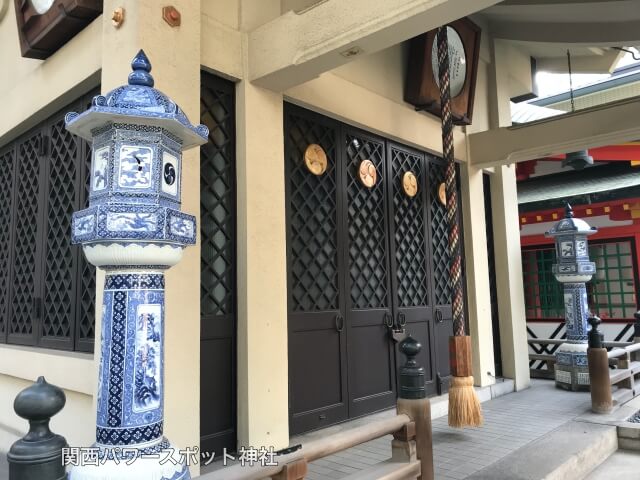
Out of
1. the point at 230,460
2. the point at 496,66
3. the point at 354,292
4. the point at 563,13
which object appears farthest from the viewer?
the point at 496,66

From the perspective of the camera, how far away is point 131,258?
6.73 ft

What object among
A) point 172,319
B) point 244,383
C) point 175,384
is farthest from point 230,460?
point 172,319

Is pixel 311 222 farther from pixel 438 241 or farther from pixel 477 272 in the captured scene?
pixel 477 272

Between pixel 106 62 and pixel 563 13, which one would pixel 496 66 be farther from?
pixel 106 62

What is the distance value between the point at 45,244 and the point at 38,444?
3.26m

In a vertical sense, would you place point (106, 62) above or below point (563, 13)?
below

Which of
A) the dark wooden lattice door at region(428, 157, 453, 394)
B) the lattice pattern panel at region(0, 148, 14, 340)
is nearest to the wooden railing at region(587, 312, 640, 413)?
the dark wooden lattice door at region(428, 157, 453, 394)

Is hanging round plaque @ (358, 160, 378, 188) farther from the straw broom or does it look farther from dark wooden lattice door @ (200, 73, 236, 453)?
dark wooden lattice door @ (200, 73, 236, 453)

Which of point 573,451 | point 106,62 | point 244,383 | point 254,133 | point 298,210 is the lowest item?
point 573,451

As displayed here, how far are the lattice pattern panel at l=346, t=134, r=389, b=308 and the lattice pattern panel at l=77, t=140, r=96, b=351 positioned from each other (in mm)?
2350

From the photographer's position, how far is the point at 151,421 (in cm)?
207

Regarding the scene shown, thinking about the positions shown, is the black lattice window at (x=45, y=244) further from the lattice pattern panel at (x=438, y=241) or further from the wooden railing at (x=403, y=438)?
the lattice pattern panel at (x=438, y=241)

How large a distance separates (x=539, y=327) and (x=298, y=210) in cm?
851

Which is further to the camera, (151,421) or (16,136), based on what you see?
(16,136)
